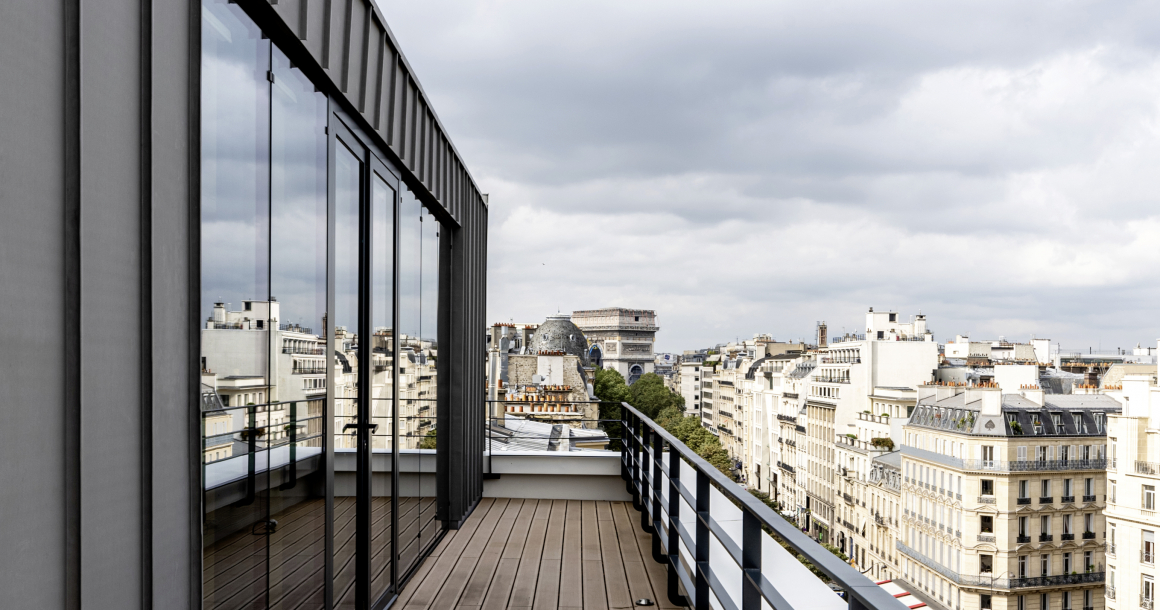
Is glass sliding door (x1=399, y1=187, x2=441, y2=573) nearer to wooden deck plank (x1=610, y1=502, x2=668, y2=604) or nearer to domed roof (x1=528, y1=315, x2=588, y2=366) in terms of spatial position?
wooden deck plank (x1=610, y1=502, x2=668, y2=604)

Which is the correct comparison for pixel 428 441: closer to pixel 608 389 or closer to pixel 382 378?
pixel 382 378

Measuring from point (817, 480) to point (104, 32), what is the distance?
183ft

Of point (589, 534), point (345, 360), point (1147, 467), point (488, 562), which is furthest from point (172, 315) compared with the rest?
point (1147, 467)

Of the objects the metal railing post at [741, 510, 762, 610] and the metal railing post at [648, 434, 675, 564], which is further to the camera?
the metal railing post at [648, 434, 675, 564]

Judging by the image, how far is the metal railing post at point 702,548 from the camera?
2.38m

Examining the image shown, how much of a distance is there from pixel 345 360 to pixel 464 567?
1.85 m

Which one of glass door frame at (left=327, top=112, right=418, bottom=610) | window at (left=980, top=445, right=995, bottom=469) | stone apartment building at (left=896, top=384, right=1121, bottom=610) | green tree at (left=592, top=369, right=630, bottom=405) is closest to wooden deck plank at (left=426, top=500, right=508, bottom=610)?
glass door frame at (left=327, top=112, right=418, bottom=610)

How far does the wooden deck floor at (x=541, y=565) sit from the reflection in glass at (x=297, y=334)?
1218 millimetres

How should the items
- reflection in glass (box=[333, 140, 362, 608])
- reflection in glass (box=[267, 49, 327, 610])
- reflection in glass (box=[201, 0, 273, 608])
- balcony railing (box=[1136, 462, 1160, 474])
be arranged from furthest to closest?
balcony railing (box=[1136, 462, 1160, 474]), reflection in glass (box=[333, 140, 362, 608]), reflection in glass (box=[267, 49, 327, 610]), reflection in glass (box=[201, 0, 273, 608])

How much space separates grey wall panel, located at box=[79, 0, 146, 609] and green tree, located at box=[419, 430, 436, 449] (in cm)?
280

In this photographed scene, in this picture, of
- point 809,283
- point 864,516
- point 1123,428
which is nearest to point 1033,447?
point 1123,428

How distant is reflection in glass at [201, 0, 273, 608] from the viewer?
5.05 ft

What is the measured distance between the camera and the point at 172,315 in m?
1.36

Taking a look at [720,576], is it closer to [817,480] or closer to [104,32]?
[104,32]
